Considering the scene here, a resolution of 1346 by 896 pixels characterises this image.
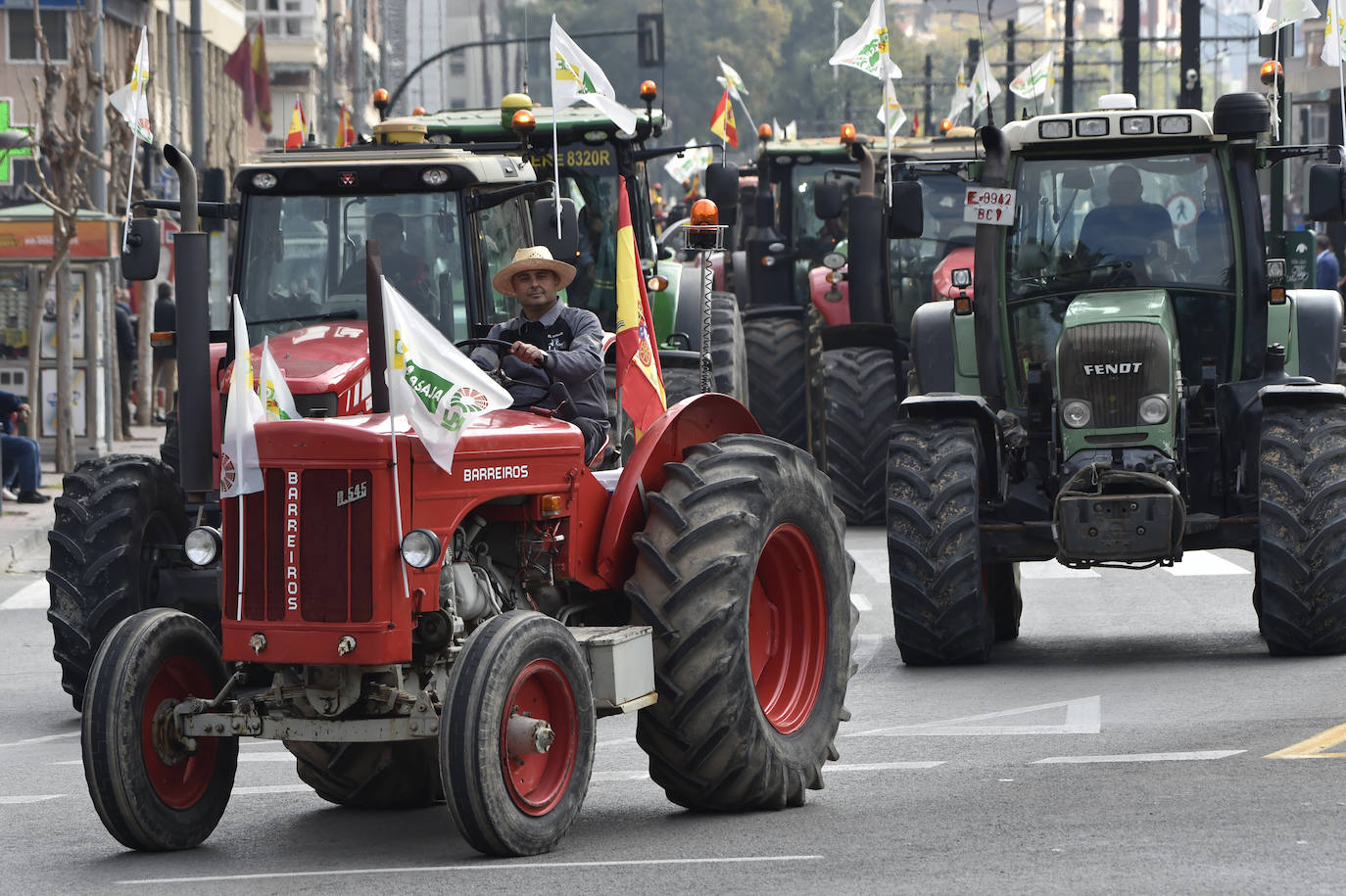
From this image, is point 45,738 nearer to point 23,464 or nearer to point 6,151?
point 23,464

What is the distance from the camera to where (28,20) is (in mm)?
50625

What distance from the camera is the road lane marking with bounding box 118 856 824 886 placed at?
752 centimetres

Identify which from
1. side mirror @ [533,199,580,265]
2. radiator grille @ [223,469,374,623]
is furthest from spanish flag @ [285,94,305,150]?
radiator grille @ [223,469,374,623]

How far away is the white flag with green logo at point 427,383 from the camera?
748 centimetres

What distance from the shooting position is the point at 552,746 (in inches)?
306

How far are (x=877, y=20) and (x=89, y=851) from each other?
12838 mm

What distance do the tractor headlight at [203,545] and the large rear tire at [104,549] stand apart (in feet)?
10.7

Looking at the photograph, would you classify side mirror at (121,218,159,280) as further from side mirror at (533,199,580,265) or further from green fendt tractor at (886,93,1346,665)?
green fendt tractor at (886,93,1346,665)

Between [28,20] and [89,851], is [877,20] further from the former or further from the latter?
[28,20]

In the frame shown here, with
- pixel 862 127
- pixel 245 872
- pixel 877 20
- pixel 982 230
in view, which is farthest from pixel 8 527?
pixel 862 127

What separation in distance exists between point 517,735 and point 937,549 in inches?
208

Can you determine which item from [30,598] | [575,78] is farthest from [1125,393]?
[30,598]

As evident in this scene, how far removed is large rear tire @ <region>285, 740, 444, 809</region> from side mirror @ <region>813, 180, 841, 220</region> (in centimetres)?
1324

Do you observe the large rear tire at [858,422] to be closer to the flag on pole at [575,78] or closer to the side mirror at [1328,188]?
the flag on pole at [575,78]
